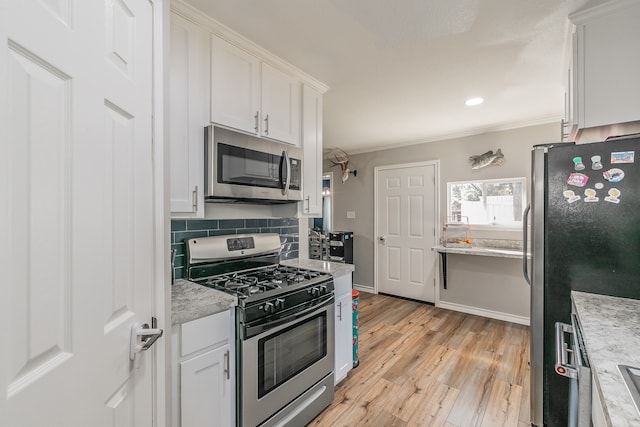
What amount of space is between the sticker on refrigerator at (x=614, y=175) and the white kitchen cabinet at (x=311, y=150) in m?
1.73

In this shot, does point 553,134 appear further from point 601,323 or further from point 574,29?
point 601,323

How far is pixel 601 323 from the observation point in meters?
1.11

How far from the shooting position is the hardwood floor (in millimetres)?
1876

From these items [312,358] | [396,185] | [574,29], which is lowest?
[312,358]

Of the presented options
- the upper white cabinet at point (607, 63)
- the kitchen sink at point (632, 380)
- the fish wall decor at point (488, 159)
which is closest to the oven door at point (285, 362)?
the kitchen sink at point (632, 380)

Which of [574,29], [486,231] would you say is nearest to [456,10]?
[574,29]

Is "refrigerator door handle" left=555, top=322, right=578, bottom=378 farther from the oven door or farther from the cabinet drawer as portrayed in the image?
the cabinet drawer

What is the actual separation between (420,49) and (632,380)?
188 cm

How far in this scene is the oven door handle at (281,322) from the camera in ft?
4.70

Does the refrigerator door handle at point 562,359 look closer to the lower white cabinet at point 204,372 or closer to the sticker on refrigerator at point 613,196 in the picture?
the sticker on refrigerator at point 613,196

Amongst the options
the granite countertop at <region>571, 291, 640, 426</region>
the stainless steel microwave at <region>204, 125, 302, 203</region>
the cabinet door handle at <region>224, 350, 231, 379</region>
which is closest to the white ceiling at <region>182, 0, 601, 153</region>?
the stainless steel microwave at <region>204, 125, 302, 203</region>

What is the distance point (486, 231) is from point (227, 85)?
11.1 ft

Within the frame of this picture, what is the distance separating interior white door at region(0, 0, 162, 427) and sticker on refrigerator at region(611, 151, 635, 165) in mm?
2073

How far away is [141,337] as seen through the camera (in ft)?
2.94
